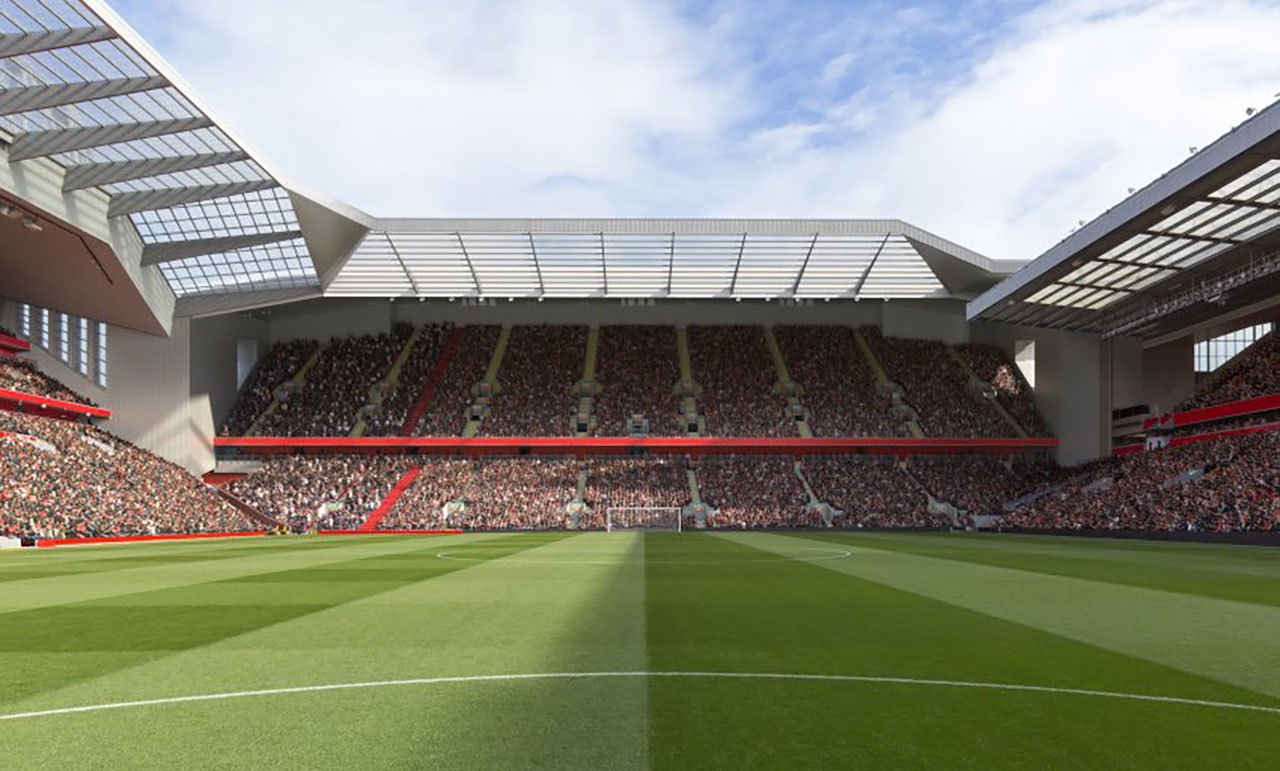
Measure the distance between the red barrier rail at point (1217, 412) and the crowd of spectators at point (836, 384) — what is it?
627 inches

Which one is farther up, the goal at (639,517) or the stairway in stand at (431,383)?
the stairway in stand at (431,383)

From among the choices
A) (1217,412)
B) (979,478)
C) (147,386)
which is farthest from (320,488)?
(1217,412)

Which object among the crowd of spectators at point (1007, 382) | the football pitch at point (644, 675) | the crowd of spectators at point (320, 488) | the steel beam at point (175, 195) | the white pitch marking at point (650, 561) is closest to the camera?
the football pitch at point (644, 675)

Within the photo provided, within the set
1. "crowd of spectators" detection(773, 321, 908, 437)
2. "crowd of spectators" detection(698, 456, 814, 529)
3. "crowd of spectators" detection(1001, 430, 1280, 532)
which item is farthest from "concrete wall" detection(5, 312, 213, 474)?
"crowd of spectators" detection(1001, 430, 1280, 532)

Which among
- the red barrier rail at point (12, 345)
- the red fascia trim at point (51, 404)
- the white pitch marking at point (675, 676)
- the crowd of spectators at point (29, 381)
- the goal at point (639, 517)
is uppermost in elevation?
the red barrier rail at point (12, 345)

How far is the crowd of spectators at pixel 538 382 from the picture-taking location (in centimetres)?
6694

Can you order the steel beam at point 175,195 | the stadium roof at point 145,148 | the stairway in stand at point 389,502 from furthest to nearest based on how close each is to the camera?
the stairway in stand at point 389,502, the steel beam at point 175,195, the stadium roof at point 145,148

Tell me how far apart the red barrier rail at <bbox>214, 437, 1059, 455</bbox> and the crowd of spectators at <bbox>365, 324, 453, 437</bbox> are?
149cm

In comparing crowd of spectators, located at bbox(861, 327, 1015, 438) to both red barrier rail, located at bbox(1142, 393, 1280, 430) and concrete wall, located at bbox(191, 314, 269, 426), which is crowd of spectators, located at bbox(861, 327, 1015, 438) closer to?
red barrier rail, located at bbox(1142, 393, 1280, 430)

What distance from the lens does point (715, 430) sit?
66.9 metres

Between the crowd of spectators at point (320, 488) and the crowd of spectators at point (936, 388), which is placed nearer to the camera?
the crowd of spectators at point (320, 488)

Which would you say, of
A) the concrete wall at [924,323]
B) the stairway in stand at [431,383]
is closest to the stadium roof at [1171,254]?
the concrete wall at [924,323]

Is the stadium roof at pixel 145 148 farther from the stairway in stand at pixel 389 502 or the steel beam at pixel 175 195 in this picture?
the stairway in stand at pixel 389 502

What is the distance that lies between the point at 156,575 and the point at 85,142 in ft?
81.2
